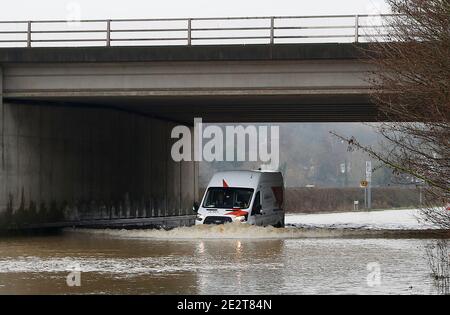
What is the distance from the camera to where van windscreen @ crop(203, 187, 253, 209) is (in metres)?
35.4

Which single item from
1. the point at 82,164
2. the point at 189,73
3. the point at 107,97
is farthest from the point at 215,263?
the point at 82,164

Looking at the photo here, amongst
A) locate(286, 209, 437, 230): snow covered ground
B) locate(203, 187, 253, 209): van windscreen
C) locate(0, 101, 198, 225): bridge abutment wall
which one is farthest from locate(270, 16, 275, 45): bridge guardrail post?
locate(0, 101, 198, 225): bridge abutment wall

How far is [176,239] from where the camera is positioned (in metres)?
34.2

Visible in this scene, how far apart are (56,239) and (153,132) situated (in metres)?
15.9

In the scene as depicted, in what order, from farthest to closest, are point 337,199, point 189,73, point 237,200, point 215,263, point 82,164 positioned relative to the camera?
point 337,199
point 82,164
point 189,73
point 237,200
point 215,263

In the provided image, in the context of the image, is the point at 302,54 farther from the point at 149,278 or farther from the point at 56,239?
the point at 149,278

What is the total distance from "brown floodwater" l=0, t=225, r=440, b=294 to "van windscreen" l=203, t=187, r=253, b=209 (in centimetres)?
116

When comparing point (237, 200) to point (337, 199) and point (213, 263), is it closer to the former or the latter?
point (213, 263)

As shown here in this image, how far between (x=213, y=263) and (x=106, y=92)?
14994mm

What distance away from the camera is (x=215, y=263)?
76.7 ft

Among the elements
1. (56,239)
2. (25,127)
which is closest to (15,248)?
(56,239)

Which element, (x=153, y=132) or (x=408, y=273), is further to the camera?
(x=153, y=132)

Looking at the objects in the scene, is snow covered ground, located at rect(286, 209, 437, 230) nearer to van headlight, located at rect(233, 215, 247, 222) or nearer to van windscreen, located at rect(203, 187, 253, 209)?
van windscreen, located at rect(203, 187, 253, 209)

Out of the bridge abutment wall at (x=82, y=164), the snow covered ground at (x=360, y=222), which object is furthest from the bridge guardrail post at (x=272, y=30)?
the bridge abutment wall at (x=82, y=164)
